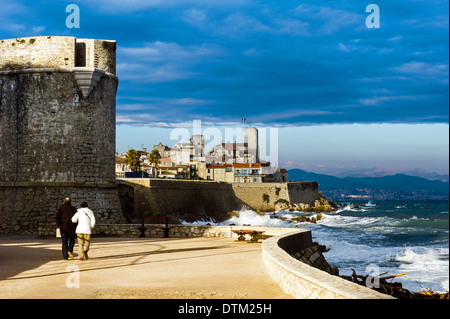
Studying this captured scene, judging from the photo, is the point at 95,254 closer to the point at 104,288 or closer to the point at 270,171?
the point at 104,288

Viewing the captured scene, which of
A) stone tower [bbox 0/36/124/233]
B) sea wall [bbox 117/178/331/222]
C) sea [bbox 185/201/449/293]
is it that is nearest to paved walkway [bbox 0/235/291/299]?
stone tower [bbox 0/36/124/233]

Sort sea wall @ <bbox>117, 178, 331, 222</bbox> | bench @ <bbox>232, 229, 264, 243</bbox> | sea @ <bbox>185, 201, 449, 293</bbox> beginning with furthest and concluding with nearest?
sea wall @ <bbox>117, 178, 331, 222</bbox>
sea @ <bbox>185, 201, 449, 293</bbox>
bench @ <bbox>232, 229, 264, 243</bbox>

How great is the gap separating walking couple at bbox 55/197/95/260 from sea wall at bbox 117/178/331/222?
23127mm

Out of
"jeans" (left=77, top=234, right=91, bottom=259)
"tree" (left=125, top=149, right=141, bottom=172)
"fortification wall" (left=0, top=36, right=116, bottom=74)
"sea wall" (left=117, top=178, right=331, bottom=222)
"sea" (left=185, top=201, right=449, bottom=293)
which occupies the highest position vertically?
"fortification wall" (left=0, top=36, right=116, bottom=74)

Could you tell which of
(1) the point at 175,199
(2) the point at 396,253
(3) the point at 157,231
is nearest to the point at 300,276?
(3) the point at 157,231

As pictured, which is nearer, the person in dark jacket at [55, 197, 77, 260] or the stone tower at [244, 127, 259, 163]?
the person in dark jacket at [55, 197, 77, 260]

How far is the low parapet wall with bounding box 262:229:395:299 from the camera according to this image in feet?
19.2

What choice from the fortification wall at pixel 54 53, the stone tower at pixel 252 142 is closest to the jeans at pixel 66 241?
the fortification wall at pixel 54 53

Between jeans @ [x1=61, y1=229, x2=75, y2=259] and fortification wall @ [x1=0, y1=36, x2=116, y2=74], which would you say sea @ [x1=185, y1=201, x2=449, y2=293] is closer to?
jeans @ [x1=61, y1=229, x2=75, y2=259]

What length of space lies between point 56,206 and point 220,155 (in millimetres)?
92395

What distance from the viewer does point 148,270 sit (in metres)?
10.6

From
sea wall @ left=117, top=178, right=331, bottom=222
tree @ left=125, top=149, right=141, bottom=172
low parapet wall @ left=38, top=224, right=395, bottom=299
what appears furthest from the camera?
tree @ left=125, top=149, right=141, bottom=172

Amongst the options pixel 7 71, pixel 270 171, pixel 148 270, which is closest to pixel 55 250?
pixel 148 270

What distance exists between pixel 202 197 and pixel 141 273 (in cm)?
4376
